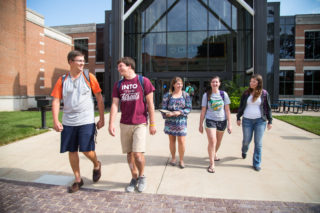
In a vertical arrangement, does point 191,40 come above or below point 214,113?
above

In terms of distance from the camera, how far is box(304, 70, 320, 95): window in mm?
21375

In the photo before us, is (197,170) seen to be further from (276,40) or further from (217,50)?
(276,40)

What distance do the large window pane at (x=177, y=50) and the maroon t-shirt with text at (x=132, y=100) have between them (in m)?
13.1

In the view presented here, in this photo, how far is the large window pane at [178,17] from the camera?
51.4ft

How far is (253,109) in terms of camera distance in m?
3.86

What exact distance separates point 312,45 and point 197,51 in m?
14.8

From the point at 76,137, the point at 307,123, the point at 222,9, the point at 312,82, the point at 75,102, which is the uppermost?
the point at 222,9

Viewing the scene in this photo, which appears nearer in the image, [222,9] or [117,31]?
[117,31]

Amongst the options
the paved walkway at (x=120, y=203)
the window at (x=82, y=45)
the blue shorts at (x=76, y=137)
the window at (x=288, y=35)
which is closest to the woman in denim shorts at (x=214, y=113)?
the paved walkway at (x=120, y=203)

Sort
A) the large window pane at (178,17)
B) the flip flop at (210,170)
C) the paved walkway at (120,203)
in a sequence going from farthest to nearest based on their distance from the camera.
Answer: the large window pane at (178,17) → the flip flop at (210,170) → the paved walkway at (120,203)

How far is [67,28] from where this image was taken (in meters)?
24.9

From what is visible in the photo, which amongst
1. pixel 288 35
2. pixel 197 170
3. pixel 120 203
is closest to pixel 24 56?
pixel 197 170

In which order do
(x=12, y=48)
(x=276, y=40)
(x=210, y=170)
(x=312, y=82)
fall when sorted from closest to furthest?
(x=210, y=170) → (x=12, y=48) → (x=276, y=40) → (x=312, y=82)

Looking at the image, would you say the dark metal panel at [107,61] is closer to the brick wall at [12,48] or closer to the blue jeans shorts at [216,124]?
the brick wall at [12,48]
